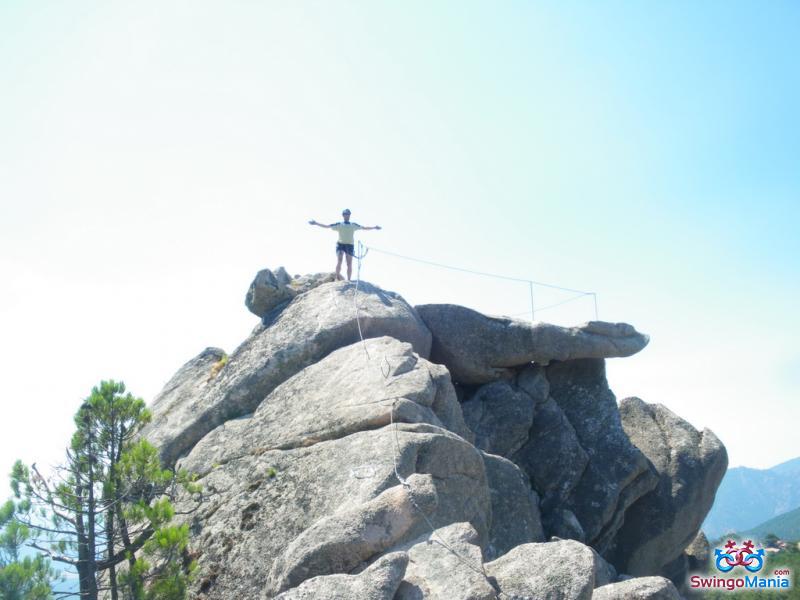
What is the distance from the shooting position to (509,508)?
1791 cm

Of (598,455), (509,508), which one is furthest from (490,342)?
(509,508)

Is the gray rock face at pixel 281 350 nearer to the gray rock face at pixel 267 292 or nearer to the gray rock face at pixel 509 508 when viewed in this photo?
the gray rock face at pixel 267 292

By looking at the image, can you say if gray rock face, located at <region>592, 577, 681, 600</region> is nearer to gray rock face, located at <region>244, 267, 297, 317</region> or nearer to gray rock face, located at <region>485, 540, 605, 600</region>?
gray rock face, located at <region>485, 540, 605, 600</region>

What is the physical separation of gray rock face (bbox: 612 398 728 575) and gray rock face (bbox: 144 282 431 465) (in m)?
10.8

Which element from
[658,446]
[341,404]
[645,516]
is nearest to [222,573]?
[341,404]

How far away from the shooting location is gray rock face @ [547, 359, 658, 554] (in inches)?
960

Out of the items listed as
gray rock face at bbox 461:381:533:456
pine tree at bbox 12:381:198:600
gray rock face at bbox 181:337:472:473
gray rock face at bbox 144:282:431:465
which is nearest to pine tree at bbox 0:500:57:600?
pine tree at bbox 12:381:198:600

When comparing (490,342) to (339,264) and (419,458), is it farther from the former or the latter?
(419,458)

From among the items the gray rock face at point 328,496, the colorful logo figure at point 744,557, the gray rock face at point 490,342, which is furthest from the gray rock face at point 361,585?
the gray rock face at point 490,342

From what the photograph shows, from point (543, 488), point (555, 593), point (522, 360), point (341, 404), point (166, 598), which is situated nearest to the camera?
point (555, 593)

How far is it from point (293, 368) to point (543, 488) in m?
9.62

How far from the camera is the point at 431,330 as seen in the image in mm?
25922

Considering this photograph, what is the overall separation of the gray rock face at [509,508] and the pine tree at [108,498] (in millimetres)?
6966

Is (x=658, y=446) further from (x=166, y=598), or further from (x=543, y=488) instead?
(x=166, y=598)
